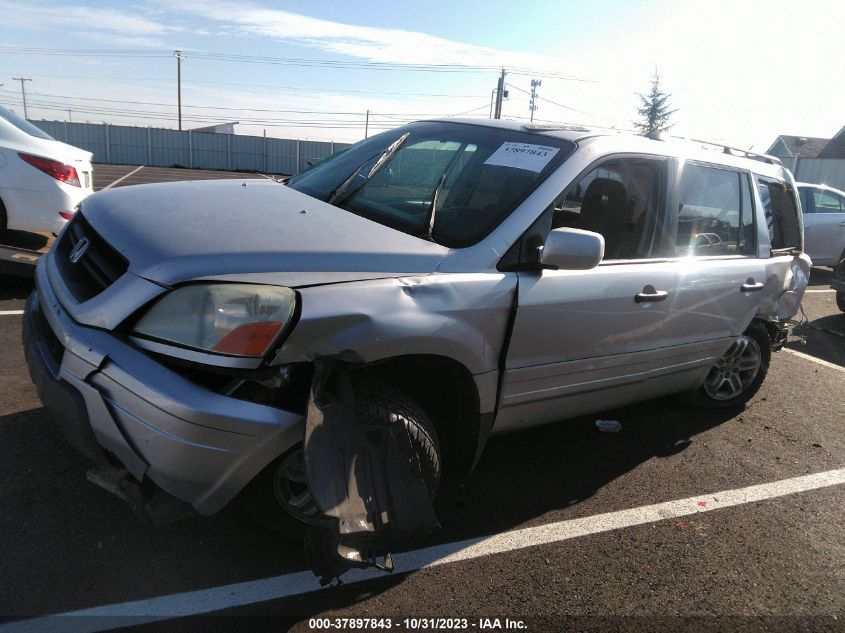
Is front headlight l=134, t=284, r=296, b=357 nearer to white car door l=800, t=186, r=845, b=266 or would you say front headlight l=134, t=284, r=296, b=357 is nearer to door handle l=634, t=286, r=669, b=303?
door handle l=634, t=286, r=669, b=303

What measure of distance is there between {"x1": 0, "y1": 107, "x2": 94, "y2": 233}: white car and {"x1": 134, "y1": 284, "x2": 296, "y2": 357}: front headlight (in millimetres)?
4814

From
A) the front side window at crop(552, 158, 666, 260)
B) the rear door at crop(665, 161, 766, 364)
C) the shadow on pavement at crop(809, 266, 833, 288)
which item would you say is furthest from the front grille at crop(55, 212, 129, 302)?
the shadow on pavement at crop(809, 266, 833, 288)

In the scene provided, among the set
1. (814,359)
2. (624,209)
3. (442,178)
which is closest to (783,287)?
(624,209)

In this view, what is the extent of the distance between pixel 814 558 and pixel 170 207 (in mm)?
3480

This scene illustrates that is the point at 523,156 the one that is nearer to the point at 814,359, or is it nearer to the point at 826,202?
the point at 814,359

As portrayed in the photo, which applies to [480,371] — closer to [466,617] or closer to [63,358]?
[466,617]

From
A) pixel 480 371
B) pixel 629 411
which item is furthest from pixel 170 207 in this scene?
pixel 629 411

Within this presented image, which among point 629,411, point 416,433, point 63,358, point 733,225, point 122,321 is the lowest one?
point 629,411

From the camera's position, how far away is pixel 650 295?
136 inches

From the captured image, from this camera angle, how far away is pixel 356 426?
2.32 metres

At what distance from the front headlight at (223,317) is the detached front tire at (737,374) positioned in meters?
3.48

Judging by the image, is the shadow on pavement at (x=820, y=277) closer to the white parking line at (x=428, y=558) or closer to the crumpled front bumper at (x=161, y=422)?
the white parking line at (x=428, y=558)

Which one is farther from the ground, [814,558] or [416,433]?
[416,433]

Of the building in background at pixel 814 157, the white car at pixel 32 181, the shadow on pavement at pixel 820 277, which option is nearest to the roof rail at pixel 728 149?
the white car at pixel 32 181
